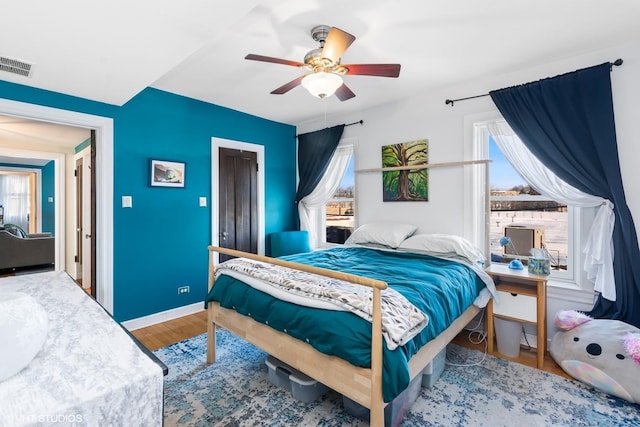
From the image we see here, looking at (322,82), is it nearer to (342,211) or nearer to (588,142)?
(588,142)

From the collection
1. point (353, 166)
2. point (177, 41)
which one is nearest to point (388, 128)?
point (353, 166)

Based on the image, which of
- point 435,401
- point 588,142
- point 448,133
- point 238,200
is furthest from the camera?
point 238,200

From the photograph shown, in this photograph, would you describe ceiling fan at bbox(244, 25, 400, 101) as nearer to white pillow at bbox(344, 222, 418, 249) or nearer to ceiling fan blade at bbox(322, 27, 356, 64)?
ceiling fan blade at bbox(322, 27, 356, 64)

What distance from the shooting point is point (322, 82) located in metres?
2.06

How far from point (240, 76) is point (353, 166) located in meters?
1.87

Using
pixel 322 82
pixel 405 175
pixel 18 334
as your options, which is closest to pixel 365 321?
pixel 18 334

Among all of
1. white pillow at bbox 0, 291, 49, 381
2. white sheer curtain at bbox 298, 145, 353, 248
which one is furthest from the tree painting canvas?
white pillow at bbox 0, 291, 49, 381

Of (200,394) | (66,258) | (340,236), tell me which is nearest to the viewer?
(200,394)

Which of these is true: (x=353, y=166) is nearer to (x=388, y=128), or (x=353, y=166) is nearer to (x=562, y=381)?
(x=388, y=128)

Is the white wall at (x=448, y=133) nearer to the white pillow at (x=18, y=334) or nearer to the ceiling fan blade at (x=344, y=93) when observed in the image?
the ceiling fan blade at (x=344, y=93)

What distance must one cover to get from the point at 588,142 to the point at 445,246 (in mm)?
1366

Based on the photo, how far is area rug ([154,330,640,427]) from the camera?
1820 millimetres

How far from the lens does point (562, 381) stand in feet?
7.29

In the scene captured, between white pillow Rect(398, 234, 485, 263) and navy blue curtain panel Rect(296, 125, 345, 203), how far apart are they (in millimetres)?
1706
